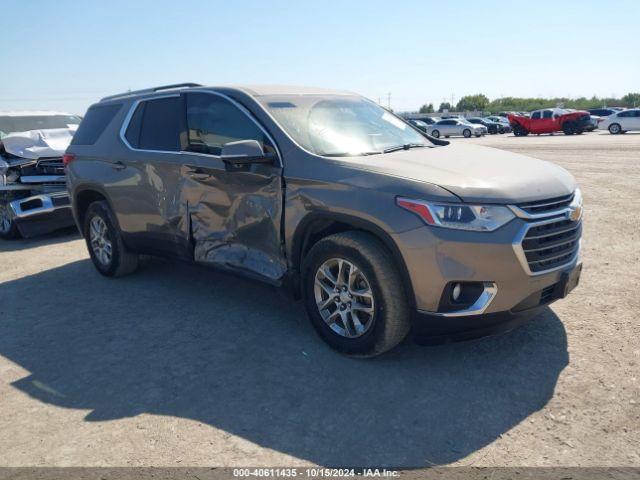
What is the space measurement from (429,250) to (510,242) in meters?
0.47

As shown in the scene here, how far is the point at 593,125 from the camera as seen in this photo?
33562 millimetres

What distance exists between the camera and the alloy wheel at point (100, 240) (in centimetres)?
602

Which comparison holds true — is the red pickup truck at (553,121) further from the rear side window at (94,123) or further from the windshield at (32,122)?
the rear side window at (94,123)

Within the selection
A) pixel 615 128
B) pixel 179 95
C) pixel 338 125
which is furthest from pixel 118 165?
pixel 615 128

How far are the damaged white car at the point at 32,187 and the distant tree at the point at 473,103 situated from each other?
327 feet

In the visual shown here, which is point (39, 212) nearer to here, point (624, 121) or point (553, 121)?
point (553, 121)

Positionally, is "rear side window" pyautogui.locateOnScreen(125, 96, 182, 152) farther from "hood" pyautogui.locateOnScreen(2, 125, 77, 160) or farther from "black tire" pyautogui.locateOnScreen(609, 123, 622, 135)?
"black tire" pyautogui.locateOnScreen(609, 123, 622, 135)

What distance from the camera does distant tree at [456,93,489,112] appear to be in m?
103

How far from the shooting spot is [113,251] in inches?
233

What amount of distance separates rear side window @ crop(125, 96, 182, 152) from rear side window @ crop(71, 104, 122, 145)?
0.50m

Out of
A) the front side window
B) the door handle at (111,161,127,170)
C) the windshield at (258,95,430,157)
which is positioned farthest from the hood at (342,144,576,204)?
the door handle at (111,161,127,170)

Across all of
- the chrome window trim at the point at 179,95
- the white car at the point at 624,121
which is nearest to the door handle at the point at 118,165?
the chrome window trim at the point at 179,95

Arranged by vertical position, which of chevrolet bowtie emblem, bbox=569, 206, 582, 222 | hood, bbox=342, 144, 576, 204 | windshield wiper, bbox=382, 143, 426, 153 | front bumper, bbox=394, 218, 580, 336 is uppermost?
windshield wiper, bbox=382, 143, 426, 153

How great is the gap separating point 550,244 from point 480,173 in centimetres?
62
